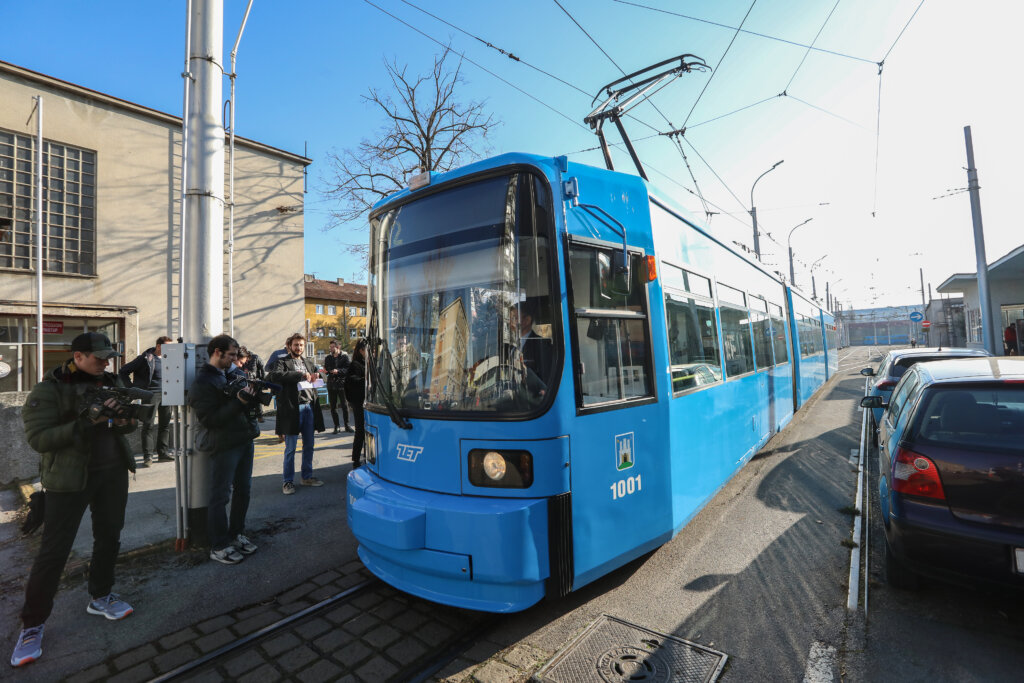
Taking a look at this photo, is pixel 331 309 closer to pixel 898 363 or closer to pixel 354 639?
pixel 898 363

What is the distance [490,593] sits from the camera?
2955 mm

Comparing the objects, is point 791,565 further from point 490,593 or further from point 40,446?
point 40,446

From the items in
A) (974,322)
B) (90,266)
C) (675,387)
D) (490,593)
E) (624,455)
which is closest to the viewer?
(490,593)

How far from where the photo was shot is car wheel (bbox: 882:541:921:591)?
3516 mm

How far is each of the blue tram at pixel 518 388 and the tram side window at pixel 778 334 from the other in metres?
5.23

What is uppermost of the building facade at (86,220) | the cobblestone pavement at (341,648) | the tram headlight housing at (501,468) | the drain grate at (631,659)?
the building facade at (86,220)

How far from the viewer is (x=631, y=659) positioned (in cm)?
285

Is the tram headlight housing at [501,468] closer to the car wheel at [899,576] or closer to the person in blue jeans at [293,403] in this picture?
the car wheel at [899,576]

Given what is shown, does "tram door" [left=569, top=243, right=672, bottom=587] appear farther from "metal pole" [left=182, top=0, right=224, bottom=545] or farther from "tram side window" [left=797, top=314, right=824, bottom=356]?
"tram side window" [left=797, top=314, right=824, bottom=356]

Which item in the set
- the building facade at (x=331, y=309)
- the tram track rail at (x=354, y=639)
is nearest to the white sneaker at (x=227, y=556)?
the tram track rail at (x=354, y=639)

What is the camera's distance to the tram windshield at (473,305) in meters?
3.10

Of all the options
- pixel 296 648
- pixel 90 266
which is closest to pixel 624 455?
pixel 296 648

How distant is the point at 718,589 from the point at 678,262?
2.58 meters

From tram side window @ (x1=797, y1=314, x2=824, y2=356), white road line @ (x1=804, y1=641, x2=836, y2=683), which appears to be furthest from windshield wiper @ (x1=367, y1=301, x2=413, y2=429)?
tram side window @ (x1=797, y1=314, x2=824, y2=356)
